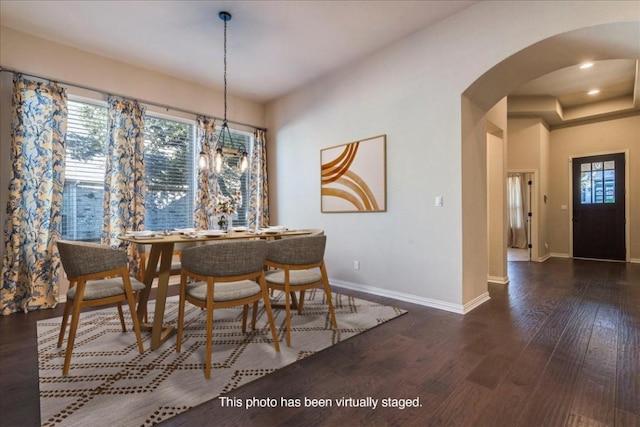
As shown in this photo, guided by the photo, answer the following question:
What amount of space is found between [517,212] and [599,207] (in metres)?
2.13

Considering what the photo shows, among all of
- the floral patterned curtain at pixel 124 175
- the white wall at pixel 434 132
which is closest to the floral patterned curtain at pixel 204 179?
the floral patterned curtain at pixel 124 175

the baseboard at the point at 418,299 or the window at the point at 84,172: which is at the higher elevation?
the window at the point at 84,172

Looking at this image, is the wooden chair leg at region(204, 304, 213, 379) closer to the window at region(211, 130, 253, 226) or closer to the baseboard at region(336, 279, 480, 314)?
the baseboard at region(336, 279, 480, 314)

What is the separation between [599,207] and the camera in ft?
21.9

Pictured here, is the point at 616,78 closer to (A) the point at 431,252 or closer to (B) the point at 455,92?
(B) the point at 455,92

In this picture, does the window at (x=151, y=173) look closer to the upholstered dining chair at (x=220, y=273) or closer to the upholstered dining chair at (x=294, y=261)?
the upholstered dining chair at (x=294, y=261)

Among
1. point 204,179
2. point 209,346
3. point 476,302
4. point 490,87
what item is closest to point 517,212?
point 476,302

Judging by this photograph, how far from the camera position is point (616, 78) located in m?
5.28

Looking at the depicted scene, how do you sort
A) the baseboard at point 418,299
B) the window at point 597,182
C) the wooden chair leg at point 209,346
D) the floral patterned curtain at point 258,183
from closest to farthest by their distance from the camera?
the wooden chair leg at point 209,346 < the baseboard at point 418,299 < the floral patterned curtain at point 258,183 < the window at point 597,182

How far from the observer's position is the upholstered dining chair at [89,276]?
206 centimetres

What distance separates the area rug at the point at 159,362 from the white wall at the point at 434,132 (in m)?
0.78

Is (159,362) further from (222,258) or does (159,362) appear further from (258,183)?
(258,183)

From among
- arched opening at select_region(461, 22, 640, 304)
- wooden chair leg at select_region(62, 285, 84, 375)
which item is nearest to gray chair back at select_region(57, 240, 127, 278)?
wooden chair leg at select_region(62, 285, 84, 375)

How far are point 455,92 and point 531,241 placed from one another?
5192 mm
